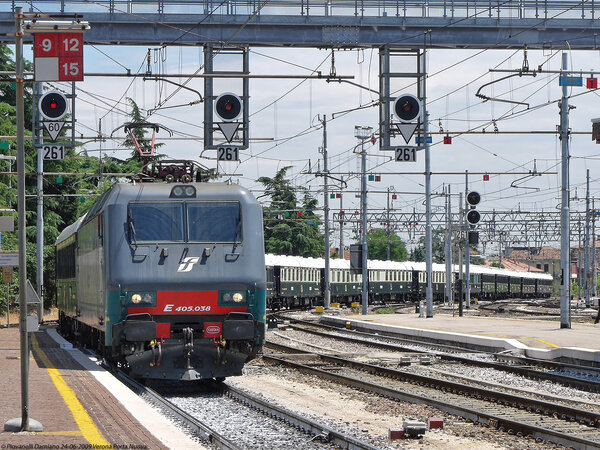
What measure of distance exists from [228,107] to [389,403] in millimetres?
10053

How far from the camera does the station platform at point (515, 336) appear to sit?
22266 mm

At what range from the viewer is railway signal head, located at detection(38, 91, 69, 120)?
872 inches

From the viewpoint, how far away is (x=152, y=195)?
16.3 metres

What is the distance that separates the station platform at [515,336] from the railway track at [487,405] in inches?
176

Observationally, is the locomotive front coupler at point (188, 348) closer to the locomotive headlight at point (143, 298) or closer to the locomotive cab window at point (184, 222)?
the locomotive headlight at point (143, 298)

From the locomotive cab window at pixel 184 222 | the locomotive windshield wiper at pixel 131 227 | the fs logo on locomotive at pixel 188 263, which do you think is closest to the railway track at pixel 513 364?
the locomotive cab window at pixel 184 222

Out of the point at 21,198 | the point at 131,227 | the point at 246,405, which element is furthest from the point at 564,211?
the point at 21,198

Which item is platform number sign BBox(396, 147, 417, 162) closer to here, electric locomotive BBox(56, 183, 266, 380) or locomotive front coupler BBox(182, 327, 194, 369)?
electric locomotive BBox(56, 183, 266, 380)

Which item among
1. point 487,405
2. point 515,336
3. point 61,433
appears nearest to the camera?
point 61,433

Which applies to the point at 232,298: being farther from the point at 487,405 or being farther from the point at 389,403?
the point at 487,405

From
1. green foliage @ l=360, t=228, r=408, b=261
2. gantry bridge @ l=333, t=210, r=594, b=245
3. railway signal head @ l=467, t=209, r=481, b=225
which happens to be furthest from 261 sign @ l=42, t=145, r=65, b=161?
green foliage @ l=360, t=228, r=408, b=261

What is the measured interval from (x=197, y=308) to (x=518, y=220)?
65982mm

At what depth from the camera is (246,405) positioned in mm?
14492

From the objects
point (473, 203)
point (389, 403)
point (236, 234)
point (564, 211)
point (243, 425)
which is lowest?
point (389, 403)
